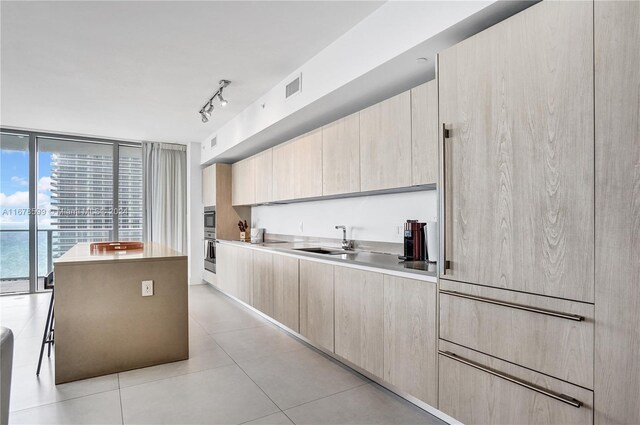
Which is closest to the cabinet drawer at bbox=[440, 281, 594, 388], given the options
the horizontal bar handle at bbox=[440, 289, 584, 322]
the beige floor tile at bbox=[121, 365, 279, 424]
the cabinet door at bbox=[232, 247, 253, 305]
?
the horizontal bar handle at bbox=[440, 289, 584, 322]

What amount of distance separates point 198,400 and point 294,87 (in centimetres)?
267

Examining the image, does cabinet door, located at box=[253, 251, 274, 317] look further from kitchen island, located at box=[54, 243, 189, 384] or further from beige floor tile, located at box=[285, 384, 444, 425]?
beige floor tile, located at box=[285, 384, 444, 425]

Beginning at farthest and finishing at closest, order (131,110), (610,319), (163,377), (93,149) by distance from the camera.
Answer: (93,149)
(131,110)
(163,377)
(610,319)

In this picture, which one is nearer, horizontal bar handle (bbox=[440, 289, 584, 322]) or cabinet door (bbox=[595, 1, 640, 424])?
cabinet door (bbox=[595, 1, 640, 424])

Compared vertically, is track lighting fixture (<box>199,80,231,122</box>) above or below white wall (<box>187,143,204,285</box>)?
above

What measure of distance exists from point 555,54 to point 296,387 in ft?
8.14

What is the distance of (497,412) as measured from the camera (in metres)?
1.69

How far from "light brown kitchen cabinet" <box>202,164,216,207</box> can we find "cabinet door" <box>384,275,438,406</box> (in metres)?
4.23

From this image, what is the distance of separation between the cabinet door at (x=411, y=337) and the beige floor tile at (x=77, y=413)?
1701mm

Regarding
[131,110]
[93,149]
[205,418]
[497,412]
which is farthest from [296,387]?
[93,149]

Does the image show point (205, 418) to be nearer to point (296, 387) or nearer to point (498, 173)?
point (296, 387)

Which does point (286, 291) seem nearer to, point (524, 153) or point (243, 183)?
point (243, 183)

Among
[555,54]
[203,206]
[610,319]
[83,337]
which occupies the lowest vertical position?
[83,337]

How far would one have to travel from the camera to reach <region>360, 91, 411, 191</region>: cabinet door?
2.46 m
